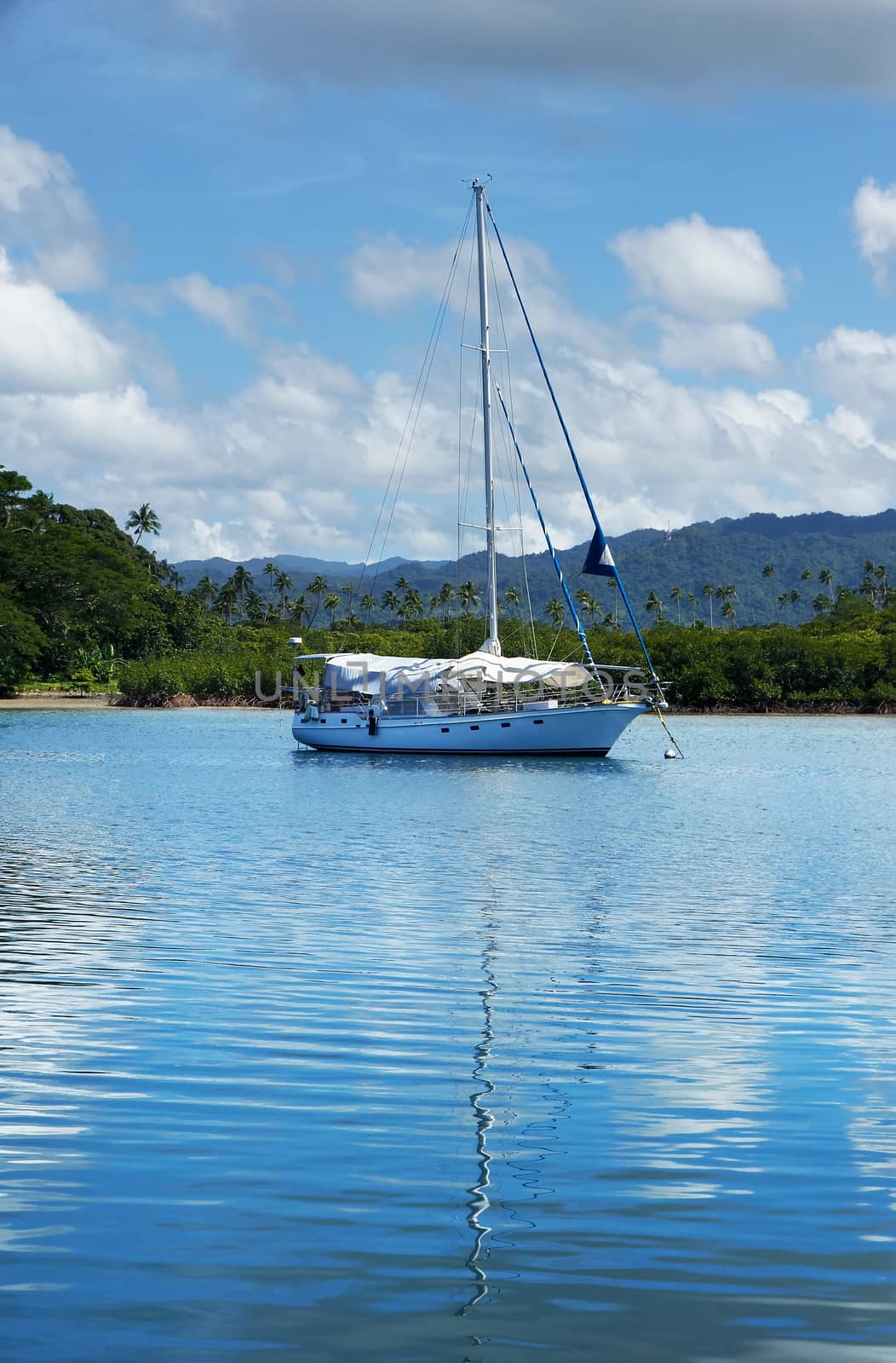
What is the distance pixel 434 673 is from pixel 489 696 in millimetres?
2478

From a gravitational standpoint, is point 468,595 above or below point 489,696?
above

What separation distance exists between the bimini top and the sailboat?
1.7 inches

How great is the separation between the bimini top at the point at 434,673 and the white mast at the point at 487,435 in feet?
3.16

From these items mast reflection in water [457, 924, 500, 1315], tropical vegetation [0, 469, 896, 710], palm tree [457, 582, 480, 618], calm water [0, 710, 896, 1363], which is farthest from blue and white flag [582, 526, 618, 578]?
palm tree [457, 582, 480, 618]

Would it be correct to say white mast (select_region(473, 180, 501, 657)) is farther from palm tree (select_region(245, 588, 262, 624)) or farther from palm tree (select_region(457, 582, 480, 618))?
palm tree (select_region(457, 582, 480, 618))

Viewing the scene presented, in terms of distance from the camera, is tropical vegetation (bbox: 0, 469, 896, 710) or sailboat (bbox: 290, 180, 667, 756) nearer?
sailboat (bbox: 290, 180, 667, 756)

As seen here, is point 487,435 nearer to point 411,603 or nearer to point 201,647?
point 201,647

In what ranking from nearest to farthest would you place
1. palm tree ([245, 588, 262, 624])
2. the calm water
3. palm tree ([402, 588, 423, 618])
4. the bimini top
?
1. the calm water
2. the bimini top
3. palm tree ([245, 588, 262, 624])
4. palm tree ([402, 588, 423, 618])

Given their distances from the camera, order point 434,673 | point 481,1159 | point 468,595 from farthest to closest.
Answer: point 468,595
point 434,673
point 481,1159

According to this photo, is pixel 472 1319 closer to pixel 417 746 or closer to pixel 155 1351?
pixel 155 1351

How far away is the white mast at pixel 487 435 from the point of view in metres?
52.7

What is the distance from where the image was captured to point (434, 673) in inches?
2122

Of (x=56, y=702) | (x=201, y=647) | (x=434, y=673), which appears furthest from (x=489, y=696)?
(x=201, y=647)

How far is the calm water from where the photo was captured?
19.7 ft
